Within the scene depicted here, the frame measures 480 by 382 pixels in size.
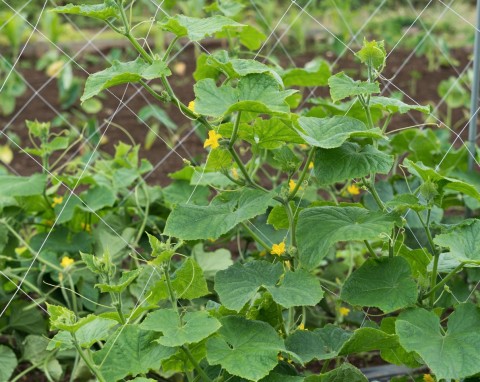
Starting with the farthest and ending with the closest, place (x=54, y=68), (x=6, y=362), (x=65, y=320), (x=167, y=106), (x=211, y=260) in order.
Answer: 1. (x=54, y=68)
2. (x=167, y=106)
3. (x=211, y=260)
4. (x=6, y=362)
5. (x=65, y=320)

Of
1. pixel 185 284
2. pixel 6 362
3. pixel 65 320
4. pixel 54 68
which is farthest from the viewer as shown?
pixel 54 68

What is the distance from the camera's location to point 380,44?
1.95 m

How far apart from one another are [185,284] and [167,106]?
9.51 feet

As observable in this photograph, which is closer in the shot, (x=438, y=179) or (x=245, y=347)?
(x=245, y=347)

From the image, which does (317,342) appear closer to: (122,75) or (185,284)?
(185,284)

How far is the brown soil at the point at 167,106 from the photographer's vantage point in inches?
165

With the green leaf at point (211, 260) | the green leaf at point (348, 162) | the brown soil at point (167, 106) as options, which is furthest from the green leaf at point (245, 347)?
the brown soil at point (167, 106)

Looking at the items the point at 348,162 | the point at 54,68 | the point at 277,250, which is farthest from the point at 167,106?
the point at 348,162

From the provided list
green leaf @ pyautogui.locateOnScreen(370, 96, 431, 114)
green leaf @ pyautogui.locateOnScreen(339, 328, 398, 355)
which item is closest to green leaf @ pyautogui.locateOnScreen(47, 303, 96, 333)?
green leaf @ pyautogui.locateOnScreen(339, 328, 398, 355)

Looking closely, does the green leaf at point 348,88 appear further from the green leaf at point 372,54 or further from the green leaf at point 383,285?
the green leaf at point 383,285

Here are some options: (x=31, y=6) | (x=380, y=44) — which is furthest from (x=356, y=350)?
(x=31, y=6)

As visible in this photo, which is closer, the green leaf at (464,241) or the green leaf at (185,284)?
the green leaf at (464,241)

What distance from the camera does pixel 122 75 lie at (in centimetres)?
180

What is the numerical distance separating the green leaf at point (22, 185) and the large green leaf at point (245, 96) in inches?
38.4
